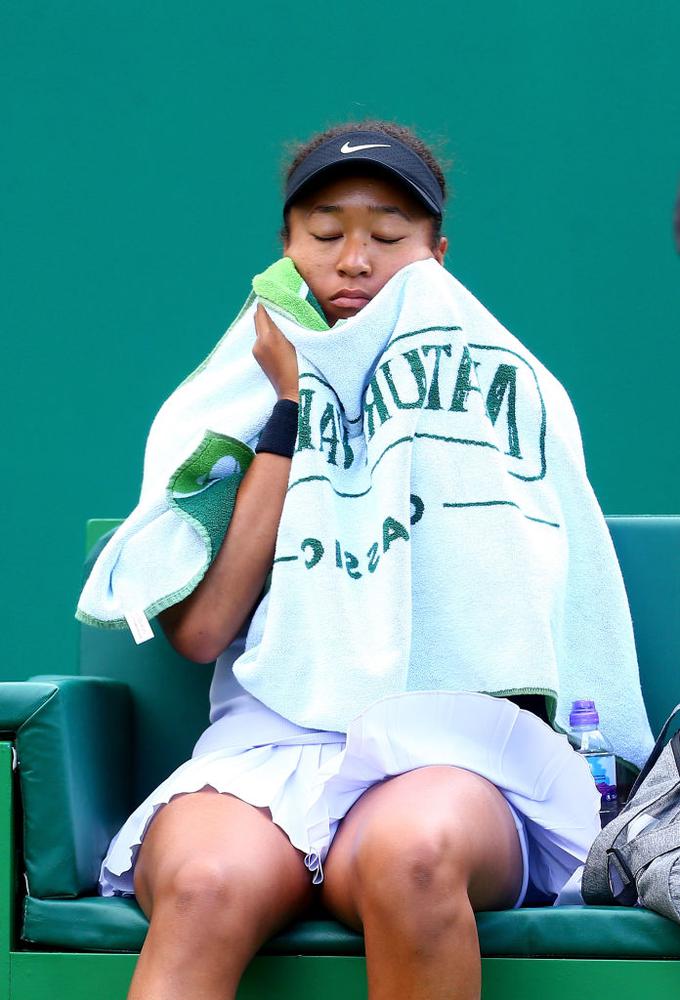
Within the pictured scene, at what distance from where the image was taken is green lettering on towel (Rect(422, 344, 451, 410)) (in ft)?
5.50

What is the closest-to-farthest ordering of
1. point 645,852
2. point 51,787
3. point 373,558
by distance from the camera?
point 645,852 → point 51,787 → point 373,558

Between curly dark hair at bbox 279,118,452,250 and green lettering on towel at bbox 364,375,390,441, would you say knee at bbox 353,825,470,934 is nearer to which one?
green lettering on towel at bbox 364,375,390,441

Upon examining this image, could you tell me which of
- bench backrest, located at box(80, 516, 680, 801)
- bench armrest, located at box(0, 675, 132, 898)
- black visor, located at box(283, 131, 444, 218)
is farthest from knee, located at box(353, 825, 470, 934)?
black visor, located at box(283, 131, 444, 218)

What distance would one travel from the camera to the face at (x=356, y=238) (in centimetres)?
175

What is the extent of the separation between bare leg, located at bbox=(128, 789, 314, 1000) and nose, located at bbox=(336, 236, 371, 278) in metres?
0.68

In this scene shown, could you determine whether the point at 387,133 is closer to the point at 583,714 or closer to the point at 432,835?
the point at 583,714

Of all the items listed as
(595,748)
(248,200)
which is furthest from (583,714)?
(248,200)

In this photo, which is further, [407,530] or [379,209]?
[379,209]

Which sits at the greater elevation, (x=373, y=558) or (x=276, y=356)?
(x=276, y=356)

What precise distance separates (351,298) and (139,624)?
495mm

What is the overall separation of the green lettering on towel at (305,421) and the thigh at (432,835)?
0.43 meters

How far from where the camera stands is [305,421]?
5.55 feet

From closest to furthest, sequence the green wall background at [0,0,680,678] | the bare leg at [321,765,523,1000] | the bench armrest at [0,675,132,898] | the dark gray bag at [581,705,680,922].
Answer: the bare leg at [321,765,523,1000] → the dark gray bag at [581,705,680,922] → the bench armrest at [0,675,132,898] → the green wall background at [0,0,680,678]

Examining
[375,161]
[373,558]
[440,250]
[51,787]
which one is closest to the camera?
[51,787]
